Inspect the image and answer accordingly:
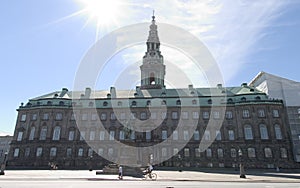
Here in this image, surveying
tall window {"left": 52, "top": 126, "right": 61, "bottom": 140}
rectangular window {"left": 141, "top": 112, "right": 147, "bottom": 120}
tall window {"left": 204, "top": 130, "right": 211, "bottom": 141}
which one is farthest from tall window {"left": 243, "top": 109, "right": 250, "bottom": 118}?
tall window {"left": 52, "top": 126, "right": 61, "bottom": 140}

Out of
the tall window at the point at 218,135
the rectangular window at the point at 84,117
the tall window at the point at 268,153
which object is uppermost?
the rectangular window at the point at 84,117

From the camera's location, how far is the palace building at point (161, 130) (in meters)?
53.0

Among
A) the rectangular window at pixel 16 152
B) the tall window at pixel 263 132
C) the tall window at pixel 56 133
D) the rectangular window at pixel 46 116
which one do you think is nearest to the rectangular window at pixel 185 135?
the tall window at pixel 263 132

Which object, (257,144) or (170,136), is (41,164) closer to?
(170,136)

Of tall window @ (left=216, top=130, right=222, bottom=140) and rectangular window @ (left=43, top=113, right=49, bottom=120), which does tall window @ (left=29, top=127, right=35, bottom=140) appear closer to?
rectangular window @ (left=43, top=113, right=49, bottom=120)

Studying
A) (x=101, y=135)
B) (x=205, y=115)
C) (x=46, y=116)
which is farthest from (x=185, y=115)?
(x=46, y=116)

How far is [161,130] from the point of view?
56.9 metres

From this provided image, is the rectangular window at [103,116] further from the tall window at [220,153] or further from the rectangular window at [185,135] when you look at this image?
the tall window at [220,153]

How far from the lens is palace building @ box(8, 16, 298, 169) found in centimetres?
5297

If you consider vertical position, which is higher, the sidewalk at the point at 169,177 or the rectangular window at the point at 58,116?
the rectangular window at the point at 58,116

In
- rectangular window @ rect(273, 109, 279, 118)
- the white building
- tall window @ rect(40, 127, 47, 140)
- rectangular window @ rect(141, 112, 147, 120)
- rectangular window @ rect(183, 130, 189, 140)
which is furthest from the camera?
rectangular window @ rect(141, 112, 147, 120)

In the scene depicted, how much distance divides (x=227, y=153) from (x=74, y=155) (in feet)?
120

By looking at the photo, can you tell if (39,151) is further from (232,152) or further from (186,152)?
(232,152)

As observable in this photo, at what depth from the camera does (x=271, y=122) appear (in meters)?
54.2
